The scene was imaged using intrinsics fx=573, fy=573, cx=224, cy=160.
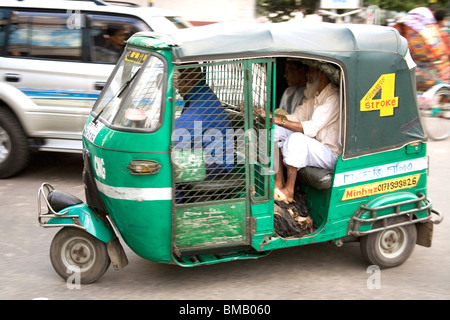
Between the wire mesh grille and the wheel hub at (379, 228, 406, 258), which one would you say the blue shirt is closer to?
the wire mesh grille

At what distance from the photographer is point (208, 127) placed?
4051mm

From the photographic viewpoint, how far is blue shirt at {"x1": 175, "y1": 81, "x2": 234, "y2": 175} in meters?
4.00

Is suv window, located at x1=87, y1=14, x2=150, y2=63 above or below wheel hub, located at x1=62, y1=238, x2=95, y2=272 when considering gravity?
above

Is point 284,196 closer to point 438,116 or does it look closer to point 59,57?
point 59,57

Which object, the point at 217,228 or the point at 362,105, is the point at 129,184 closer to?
the point at 217,228

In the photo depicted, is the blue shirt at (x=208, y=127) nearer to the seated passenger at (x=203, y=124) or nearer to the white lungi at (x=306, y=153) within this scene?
the seated passenger at (x=203, y=124)

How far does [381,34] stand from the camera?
173 inches

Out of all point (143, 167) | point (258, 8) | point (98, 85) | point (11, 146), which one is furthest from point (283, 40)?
point (258, 8)

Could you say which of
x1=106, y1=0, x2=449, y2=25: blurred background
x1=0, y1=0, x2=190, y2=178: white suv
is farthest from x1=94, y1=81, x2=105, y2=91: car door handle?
x1=106, y1=0, x2=449, y2=25: blurred background

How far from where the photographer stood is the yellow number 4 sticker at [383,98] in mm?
4336

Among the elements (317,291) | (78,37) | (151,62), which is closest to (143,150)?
(151,62)

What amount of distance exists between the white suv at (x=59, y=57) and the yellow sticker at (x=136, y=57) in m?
→ 2.12

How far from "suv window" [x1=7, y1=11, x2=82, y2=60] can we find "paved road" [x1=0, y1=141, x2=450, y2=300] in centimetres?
211

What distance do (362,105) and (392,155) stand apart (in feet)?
1.64
